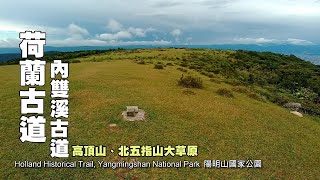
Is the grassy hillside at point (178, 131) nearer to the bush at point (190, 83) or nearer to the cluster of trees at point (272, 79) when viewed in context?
the bush at point (190, 83)

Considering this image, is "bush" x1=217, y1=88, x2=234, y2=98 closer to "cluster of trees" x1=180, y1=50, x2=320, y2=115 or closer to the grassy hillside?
the grassy hillside

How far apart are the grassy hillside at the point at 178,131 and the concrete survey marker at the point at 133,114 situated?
441 mm

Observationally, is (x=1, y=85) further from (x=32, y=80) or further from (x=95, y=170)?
(x=95, y=170)

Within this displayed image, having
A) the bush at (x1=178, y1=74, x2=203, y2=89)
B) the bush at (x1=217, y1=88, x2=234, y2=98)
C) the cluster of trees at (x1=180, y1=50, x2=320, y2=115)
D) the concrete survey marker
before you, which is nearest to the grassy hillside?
the concrete survey marker

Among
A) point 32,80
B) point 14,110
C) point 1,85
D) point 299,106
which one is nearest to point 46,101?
point 14,110

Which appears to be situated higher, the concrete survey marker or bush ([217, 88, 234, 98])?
bush ([217, 88, 234, 98])

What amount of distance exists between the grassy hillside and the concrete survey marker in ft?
1.45

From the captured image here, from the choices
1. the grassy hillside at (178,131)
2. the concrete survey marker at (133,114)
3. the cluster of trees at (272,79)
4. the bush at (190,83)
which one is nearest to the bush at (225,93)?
the grassy hillside at (178,131)

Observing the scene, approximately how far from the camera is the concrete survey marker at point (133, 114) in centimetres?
2291

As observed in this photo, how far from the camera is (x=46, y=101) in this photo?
2725 centimetres

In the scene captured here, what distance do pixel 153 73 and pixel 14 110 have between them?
21.0m

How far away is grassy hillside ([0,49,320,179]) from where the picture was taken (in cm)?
1786

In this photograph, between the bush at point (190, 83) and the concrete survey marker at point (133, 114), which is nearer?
the concrete survey marker at point (133, 114)

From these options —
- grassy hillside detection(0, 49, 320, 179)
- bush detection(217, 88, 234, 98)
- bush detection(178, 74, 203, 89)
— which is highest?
bush detection(178, 74, 203, 89)
